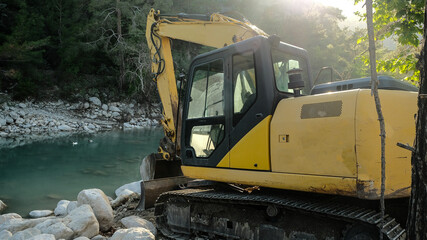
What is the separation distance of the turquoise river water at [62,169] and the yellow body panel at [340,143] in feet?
18.4

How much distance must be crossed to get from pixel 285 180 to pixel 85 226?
2.97 metres

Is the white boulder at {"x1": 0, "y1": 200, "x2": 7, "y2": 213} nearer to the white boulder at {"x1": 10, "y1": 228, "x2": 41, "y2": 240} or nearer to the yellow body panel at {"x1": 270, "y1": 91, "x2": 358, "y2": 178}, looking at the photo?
the white boulder at {"x1": 10, "y1": 228, "x2": 41, "y2": 240}

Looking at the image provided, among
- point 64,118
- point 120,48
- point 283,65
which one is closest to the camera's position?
point 283,65

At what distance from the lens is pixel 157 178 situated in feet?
21.4

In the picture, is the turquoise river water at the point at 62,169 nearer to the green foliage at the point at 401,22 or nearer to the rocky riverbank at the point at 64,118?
the rocky riverbank at the point at 64,118

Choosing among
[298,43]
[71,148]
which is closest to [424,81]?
[71,148]

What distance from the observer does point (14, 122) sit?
64.7 feet

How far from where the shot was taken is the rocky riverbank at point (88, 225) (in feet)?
14.2

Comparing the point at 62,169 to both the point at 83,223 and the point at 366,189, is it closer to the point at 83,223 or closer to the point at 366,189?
the point at 83,223

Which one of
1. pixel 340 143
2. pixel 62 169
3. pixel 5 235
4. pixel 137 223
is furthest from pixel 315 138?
pixel 62 169

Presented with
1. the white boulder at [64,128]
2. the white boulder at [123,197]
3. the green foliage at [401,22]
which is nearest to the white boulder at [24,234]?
the white boulder at [123,197]

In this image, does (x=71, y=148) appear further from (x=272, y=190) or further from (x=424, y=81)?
(x=424, y=81)

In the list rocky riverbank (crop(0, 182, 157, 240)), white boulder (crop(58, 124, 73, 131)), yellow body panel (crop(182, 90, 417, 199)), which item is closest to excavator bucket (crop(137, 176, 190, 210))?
rocky riverbank (crop(0, 182, 157, 240))

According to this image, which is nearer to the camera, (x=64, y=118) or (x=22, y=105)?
(x=64, y=118)
